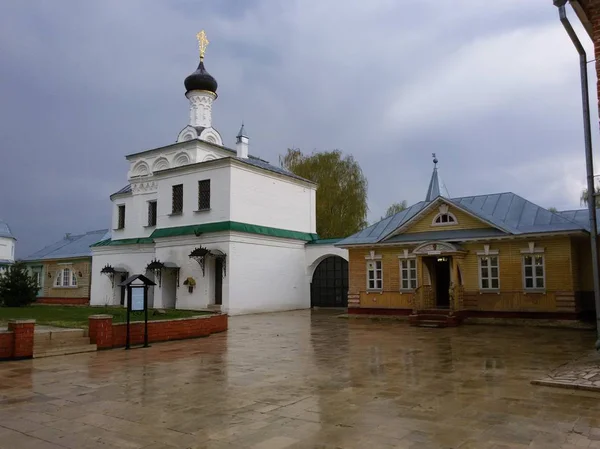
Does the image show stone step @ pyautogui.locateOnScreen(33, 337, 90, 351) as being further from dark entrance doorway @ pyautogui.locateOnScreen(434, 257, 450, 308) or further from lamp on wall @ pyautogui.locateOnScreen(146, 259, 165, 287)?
dark entrance doorway @ pyautogui.locateOnScreen(434, 257, 450, 308)

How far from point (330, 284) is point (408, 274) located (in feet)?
28.5

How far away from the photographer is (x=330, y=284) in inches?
1175

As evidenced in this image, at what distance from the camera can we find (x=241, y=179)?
26.4m

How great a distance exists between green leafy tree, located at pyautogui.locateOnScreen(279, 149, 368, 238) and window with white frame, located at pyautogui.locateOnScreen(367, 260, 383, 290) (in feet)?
55.5

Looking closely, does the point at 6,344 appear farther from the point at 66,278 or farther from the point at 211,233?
the point at 66,278

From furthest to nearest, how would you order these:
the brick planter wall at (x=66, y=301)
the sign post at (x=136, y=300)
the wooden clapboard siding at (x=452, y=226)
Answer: the brick planter wall at (x=66, y=301)
the wooden clapboard siding at (x=452, y=226)
the sign post at (x=136, y=300)

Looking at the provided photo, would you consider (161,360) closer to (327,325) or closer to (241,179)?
(327,325)

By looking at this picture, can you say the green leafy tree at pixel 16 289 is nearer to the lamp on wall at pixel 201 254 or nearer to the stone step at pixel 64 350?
the lamp on wall at pixel 201 254

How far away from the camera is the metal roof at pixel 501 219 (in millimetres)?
18766

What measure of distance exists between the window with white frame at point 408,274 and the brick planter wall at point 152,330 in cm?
859

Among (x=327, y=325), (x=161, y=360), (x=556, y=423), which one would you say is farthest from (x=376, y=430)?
(x=327, y=325)

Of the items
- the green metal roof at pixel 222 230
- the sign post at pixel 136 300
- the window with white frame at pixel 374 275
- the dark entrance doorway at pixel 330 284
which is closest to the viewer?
the sign post at pixel 136 300

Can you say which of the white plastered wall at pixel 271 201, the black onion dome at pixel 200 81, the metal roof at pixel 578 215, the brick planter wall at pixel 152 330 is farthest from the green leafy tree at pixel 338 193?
the brick planter wall at pixel 152 330

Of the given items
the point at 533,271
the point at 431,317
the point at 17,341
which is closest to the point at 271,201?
the point at 431,317
